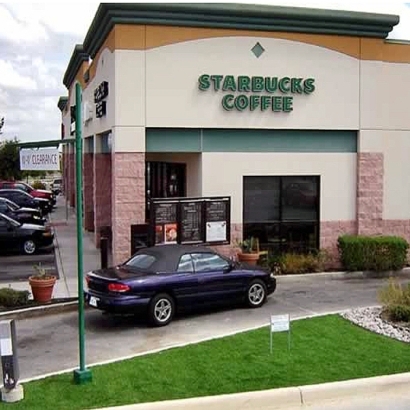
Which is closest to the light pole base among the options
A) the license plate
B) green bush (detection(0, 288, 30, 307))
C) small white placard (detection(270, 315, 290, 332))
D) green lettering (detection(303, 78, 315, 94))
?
small white placard (detection(270, 315, 290, 332))

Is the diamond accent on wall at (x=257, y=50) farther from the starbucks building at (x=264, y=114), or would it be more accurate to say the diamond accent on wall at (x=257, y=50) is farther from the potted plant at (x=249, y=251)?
the potted plant at (x=249, y=251)

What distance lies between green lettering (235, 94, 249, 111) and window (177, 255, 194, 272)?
20.3 ft

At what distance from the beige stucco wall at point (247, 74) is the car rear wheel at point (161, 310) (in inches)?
246

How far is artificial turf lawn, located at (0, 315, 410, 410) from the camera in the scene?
29.6 feet

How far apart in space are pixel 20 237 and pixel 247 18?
1049 centimetres

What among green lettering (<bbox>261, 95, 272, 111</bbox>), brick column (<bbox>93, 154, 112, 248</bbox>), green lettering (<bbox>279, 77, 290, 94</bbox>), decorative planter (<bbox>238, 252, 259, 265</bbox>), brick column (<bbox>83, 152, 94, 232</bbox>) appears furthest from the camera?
→ brick column (<bbox>83, 152, 94, 232</bbox>)

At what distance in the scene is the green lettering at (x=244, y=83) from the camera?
1883 centimetres

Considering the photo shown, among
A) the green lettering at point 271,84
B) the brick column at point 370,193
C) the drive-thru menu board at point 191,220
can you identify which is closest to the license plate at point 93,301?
the drive-thru menu board at point 191,220

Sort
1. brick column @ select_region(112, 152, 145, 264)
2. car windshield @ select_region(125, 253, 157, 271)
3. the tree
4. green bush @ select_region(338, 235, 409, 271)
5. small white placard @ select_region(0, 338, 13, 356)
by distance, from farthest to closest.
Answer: the tree < green bush @ select_region(338, 235, 409, 271) < brick column @ select_region(112, 152, 145, 264) < car windshield @ select_region(125, 253, 157, 271) < small white placard @ select_region(0, 338, 13, 356)

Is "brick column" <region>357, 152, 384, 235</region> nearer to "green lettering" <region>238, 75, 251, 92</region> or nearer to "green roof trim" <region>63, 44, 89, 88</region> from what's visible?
"green lettering" <region>238, 75, 251, 92</region>

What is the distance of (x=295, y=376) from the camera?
9.68 meters

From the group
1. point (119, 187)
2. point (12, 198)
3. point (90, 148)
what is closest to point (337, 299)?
point (119, 187)

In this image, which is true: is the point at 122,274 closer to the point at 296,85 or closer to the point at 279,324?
the point at 279,324

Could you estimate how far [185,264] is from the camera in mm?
13836
